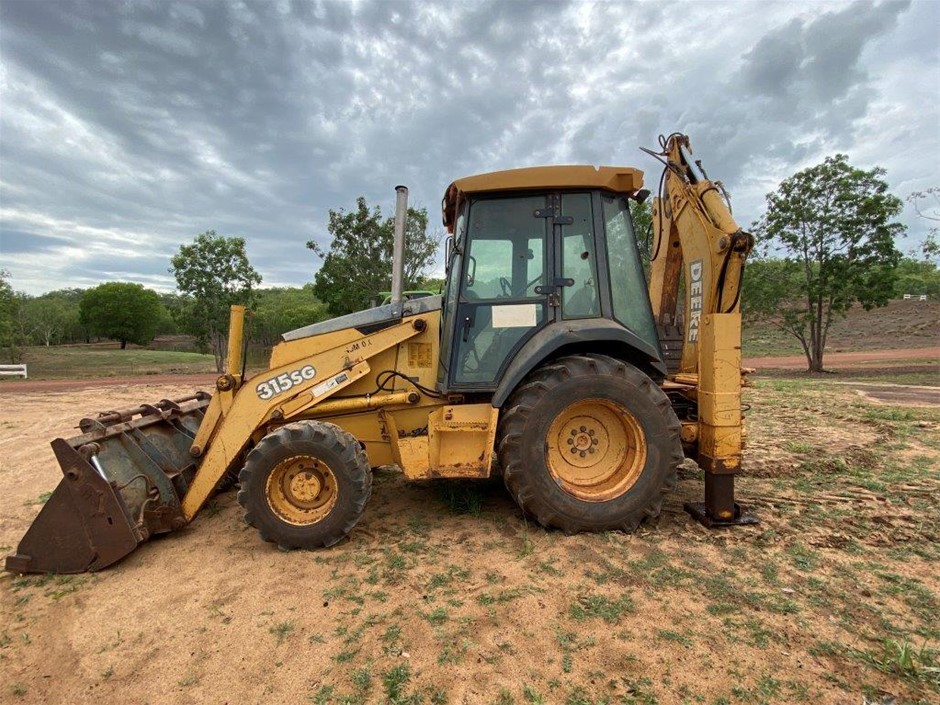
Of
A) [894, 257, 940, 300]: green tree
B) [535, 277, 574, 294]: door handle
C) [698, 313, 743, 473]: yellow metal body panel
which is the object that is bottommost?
[698, 313, 743, 473]: yellow metal body panel

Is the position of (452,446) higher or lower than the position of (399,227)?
lower

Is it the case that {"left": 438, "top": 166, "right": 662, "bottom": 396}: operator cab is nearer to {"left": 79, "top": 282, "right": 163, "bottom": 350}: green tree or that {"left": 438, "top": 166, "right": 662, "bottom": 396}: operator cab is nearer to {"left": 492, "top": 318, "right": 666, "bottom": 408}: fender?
{"left": 492, "top": 318, "right": 666, "bottom": 408}: fender

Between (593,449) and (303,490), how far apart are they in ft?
6.83

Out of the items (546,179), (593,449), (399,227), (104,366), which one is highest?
(546,179)

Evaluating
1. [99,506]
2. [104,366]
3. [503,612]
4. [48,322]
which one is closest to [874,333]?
[503,612]

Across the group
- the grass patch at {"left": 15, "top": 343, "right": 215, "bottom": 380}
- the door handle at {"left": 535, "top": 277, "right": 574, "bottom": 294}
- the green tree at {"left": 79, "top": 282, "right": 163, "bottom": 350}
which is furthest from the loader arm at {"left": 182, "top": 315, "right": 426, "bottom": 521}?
the green tree at {"left": 79, "top": 282, "right": 163, "bottom": 350}

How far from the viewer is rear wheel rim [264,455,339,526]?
3555mm

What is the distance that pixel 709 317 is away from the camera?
367 centimetres

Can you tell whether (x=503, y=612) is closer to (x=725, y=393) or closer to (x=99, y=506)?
(x=725, y=393)

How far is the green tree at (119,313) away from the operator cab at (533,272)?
65.1m

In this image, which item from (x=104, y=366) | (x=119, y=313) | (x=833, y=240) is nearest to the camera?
(x=833, y=240)

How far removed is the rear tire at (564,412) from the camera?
11.4ft

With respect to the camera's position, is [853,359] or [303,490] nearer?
[303,490]

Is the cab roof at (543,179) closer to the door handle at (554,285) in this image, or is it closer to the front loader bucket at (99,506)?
the door handle at (554,285)
